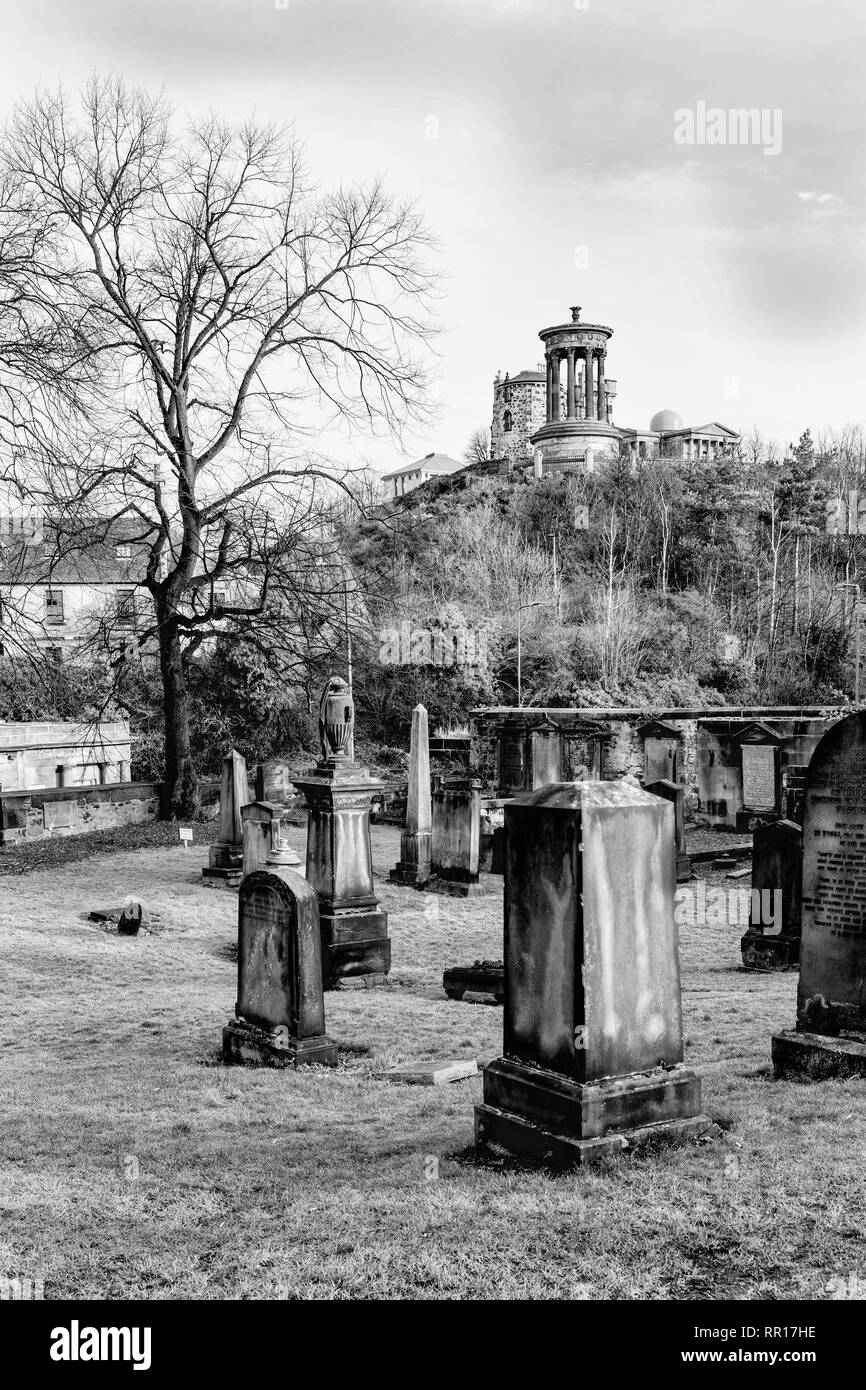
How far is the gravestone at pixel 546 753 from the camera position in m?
22.0

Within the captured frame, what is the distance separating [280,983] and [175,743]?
1440cm

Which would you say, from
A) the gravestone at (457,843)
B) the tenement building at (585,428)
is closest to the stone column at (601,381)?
the tenement building at (585,428)

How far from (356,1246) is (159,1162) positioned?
1932mm

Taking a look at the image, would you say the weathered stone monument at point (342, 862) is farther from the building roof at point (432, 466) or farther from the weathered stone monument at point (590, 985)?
the building roof at point (432, 466)

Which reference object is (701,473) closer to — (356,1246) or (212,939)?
(212,939)

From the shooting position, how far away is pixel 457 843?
52.8ft

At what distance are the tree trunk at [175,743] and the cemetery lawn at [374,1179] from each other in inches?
471

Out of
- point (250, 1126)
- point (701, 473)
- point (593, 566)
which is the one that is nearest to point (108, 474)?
point (250, 1126)

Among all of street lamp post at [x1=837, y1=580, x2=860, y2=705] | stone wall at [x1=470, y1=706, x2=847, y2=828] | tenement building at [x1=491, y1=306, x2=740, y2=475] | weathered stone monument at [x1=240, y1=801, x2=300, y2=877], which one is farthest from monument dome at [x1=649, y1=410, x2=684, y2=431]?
weathered stone monument at [x1=240, y1=801, x2=300, y2=877]

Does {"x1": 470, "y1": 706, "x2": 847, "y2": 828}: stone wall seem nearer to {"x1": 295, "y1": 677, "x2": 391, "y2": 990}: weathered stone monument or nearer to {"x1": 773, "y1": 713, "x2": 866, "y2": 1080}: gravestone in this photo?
{"x1": 295, "y1": 677, "x2": 391, "y2": 990}: weathered stone monument

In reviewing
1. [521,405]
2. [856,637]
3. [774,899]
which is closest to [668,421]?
[521,405]

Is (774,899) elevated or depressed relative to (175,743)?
depressed

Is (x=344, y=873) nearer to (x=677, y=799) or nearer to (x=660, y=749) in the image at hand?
(x=677, y=799)

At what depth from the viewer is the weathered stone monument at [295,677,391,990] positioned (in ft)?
37.9
